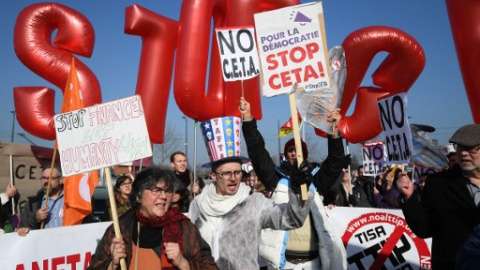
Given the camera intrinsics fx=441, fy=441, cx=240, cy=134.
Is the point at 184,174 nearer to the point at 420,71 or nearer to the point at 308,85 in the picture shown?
the point at 308,85

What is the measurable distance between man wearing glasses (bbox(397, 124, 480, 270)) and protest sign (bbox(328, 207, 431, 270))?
2386 millimetres

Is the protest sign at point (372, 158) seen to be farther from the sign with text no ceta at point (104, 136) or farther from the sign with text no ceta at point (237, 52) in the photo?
the sign with text no ceta at point (104, 136)

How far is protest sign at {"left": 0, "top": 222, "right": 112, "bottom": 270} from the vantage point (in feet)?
13.8

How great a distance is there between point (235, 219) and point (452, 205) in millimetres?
1571

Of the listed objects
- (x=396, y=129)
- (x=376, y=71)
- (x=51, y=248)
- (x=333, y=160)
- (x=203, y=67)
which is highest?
(x=203, y=67)

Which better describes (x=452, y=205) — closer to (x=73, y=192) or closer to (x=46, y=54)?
(x=73, y=192)

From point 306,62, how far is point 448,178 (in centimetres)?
139

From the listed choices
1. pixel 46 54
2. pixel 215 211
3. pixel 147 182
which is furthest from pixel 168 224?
pixel 46 54

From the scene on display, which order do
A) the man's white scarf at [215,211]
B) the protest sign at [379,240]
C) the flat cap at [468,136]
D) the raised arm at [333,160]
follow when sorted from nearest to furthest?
the flat cap at [468,136] → the man's white scarf at [215,211] → the raised arm at [333,160] → the protest sign at [379,240]

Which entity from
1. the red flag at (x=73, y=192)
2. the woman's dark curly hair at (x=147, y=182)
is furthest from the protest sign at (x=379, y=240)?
the woman's dark curly hair at (x=147, y=182)

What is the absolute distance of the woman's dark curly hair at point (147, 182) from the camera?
2896mm

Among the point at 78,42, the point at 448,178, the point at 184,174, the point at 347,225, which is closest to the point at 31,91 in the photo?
the point at 78,42

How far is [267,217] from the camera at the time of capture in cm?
327

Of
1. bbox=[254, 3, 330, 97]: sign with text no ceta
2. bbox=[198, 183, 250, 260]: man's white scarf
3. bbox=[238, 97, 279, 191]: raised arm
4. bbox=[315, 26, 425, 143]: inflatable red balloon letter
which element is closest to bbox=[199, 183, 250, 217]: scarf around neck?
bbox=[198, 183, 250, 260]: man's white scarf
